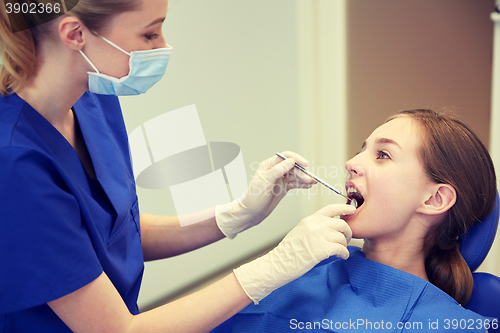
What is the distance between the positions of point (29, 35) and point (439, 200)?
1.14 m

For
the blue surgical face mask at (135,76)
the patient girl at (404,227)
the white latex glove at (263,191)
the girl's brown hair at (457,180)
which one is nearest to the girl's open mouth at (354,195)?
the patient girl at (404,227)

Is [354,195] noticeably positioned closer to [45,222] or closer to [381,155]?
[381,155]

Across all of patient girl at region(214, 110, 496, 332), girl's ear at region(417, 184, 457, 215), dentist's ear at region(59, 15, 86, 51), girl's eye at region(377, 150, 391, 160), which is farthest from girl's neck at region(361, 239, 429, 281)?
dentist's ear at region(59, 15, 86, 51)

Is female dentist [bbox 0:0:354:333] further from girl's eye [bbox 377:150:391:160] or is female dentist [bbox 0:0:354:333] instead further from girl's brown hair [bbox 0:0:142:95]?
girl's eye [bbox 377:150:391:160]

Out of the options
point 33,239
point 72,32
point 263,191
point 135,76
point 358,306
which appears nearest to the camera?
point 33,239

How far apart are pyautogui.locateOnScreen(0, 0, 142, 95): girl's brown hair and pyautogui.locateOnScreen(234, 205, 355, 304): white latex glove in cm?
68

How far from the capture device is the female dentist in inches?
28.5

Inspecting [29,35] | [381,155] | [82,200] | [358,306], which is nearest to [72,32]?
[29,35]

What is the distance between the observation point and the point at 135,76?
0.93 metres

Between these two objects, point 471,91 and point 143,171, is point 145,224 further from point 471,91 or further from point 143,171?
point 471,91

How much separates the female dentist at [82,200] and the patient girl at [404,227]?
0.46 feet

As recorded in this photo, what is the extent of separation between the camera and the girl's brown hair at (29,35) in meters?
0.78

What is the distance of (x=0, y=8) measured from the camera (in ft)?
2.51

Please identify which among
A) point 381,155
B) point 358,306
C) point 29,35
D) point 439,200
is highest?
point 29,35
